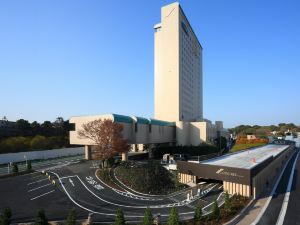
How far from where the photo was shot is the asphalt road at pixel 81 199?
75.6 ft

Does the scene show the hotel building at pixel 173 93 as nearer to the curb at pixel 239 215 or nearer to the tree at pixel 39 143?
the tree at pixel 39 143

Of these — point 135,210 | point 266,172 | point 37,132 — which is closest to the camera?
point 135,210

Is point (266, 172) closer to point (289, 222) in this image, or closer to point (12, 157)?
point (289, 222)

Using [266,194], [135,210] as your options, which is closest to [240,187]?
[266,194]

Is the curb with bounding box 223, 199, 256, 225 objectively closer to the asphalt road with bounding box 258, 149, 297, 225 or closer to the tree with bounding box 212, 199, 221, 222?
the tree with bounding box 212, 199, 221, 222

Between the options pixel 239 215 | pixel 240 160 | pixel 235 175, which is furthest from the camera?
pixel 240 160

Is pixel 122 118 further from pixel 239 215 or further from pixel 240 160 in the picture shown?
pixel 239 215

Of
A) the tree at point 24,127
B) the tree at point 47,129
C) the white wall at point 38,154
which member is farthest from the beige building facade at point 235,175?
the tree at point 47,129

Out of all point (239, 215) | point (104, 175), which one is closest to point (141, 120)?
point (104, 175)

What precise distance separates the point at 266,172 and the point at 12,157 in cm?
4351

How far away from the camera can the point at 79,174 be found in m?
37.9

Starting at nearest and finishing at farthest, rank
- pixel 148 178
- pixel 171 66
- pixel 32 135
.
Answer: pixel 148 178 < pixel 32 135 < pixel 171 66

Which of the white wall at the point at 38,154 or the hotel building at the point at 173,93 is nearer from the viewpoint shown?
the white wall at the point at 38,154

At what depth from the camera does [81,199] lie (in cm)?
2731
